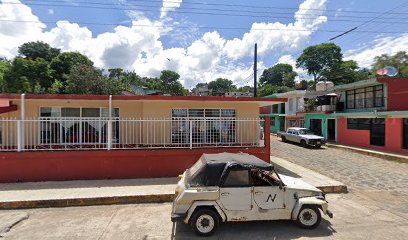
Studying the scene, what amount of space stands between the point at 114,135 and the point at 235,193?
7208mm

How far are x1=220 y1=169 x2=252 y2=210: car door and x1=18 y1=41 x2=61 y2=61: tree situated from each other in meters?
59.8

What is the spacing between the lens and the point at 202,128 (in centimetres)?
1023

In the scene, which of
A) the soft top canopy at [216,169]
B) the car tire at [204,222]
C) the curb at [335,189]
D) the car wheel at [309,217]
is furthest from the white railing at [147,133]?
the car tire at [204,222]

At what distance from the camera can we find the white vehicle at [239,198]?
4785 millimetres

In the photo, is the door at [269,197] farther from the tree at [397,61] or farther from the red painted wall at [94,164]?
the tree at [397,61]

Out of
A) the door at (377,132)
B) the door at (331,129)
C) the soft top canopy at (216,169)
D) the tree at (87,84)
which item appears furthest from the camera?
the tree at (87,84)

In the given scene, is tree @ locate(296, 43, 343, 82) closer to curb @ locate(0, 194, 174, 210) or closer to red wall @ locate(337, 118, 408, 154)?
red wall @ locate(337, 118, 408, 154)

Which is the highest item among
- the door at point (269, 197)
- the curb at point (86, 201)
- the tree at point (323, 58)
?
the tree at point (323, 58)

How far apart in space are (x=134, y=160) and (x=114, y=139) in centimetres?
224

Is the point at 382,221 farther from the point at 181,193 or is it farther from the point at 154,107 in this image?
the point at 154,107

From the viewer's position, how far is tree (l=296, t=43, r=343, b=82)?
5728cm

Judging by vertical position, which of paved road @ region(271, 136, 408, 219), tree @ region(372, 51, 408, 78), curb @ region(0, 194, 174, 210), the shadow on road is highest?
tree @ region(372, 51, 408, 78)

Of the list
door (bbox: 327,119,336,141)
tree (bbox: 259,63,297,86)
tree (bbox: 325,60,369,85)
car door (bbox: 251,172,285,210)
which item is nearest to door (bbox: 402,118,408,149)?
door (bbox: 327,119,336,141)

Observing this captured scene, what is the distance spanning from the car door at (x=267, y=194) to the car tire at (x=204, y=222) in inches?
34.6
